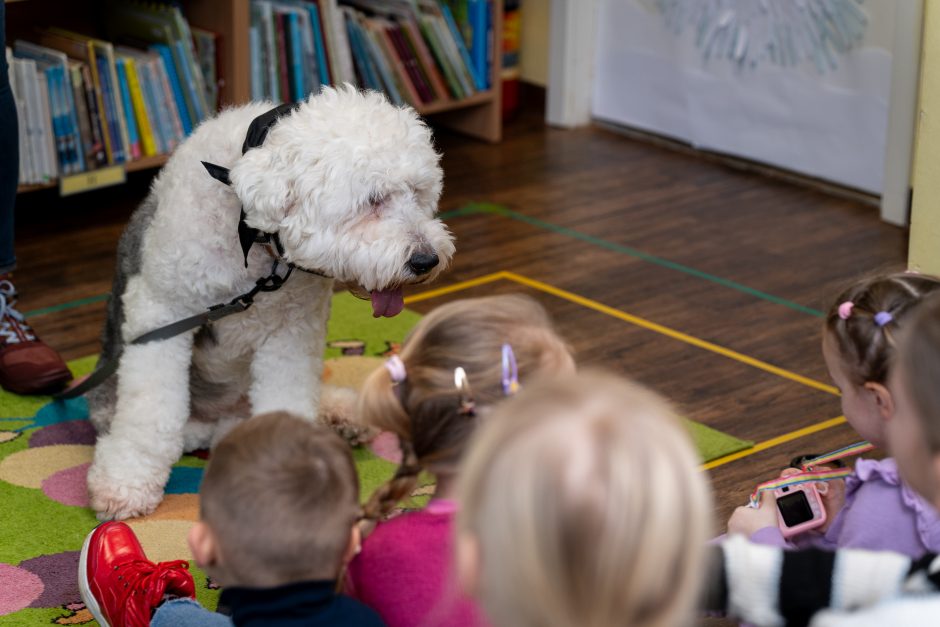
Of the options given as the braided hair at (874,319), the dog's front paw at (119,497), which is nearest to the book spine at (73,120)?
the dog's front paw at (119,497)

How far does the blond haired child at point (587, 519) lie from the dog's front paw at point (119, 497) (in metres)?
1.26

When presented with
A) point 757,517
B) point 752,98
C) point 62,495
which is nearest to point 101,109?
point 62,495

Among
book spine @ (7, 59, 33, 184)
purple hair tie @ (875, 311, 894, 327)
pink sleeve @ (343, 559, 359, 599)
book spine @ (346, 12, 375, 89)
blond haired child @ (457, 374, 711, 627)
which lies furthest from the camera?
book spine @ (346, 12, 375, 89)

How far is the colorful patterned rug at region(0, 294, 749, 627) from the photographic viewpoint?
6.40 feet

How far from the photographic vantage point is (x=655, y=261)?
11.5 ft

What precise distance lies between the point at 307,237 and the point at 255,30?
6.87 ft

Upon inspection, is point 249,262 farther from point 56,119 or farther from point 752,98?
point 752,98

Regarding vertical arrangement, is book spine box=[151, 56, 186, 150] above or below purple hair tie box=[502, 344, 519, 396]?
below

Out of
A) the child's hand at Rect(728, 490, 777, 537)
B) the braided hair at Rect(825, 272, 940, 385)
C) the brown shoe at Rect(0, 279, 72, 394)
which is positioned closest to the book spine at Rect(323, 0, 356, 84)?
the brown shoe at Rect(0, 279, 72, 394)

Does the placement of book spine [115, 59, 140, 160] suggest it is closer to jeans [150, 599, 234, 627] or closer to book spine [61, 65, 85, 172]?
book spine [61, 65, 85, 172]

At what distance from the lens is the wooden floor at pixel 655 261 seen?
2.71 m

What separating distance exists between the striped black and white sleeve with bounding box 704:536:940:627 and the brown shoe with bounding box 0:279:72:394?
1688mm

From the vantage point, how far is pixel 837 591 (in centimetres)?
129

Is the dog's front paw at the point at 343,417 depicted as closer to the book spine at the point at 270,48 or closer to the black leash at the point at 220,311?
the black leash at the point at 220,311
